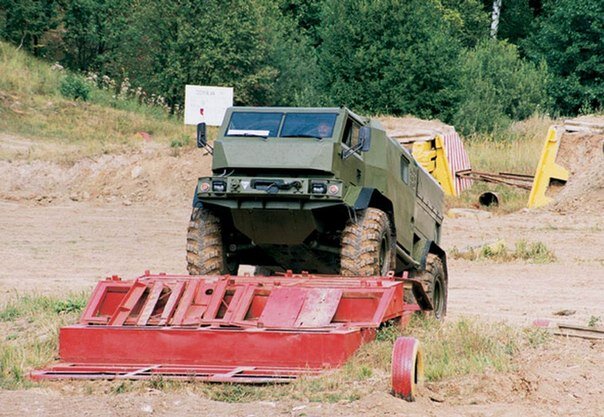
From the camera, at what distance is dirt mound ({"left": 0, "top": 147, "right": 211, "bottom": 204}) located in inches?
1405

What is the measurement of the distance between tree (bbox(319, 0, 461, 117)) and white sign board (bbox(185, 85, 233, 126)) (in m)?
9.66

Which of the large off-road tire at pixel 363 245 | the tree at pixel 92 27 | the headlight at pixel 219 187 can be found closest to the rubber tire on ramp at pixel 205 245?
the headlight at pixel 219 187

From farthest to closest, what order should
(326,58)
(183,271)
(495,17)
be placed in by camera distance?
(495,17), (326,58), (183,271)

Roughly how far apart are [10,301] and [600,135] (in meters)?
22.7

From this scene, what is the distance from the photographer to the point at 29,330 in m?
15.0

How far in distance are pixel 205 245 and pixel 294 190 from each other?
1277 mm

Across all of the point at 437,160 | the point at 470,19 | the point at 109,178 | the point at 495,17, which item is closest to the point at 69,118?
the point at 109,178

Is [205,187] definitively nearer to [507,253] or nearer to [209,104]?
[507,253]

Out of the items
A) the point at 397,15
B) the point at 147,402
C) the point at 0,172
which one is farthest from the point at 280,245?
the point at 397,15

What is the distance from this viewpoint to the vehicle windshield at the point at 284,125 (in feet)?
50.8

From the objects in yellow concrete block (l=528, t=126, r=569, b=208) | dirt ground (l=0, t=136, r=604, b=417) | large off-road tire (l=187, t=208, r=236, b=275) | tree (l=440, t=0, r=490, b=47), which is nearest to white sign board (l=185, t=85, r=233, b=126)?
dirt ground (l=0, t=136, r=604, b=417)

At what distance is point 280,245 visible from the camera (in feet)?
50.5

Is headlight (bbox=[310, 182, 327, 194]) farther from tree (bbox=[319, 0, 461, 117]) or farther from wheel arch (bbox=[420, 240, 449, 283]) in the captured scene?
tree (bbox=[319, 0, 461, 117])

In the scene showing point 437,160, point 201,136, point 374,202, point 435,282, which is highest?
point 201,136
